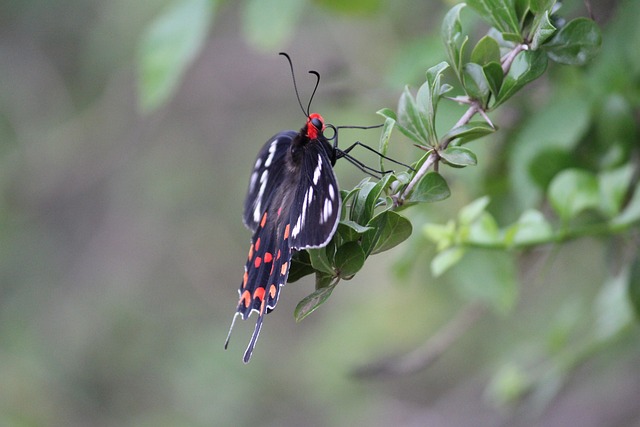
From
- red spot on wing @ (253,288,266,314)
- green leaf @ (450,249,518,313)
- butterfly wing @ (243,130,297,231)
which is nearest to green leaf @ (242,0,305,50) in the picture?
butterfly wing @ (243,130,297,231)

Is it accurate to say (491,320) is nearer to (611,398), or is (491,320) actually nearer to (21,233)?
(611,398)

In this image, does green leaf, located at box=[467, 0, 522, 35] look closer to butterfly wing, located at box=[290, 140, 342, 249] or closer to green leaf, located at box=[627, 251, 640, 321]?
butterfly wing, located at box=[290, 140, 342, 249]

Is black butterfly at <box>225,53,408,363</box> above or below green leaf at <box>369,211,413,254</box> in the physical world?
above

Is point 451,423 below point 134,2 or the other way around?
below

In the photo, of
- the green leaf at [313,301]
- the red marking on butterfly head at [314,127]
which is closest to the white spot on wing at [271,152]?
the red marking on butterfly head at [314,127]

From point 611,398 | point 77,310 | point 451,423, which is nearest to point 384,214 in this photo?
point 611,398

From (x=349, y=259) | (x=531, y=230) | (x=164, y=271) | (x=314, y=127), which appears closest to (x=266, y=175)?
(x=314, y=127)
